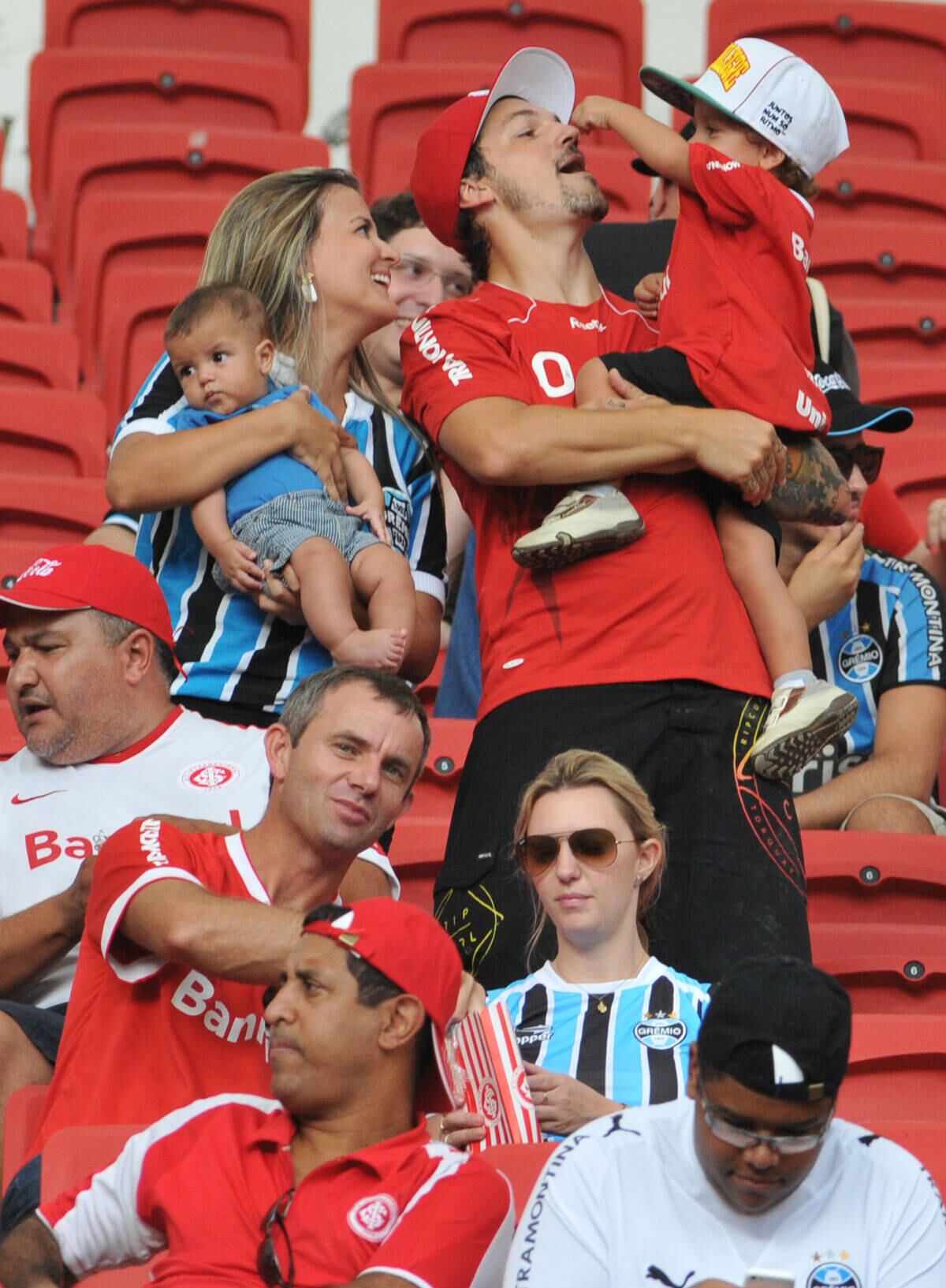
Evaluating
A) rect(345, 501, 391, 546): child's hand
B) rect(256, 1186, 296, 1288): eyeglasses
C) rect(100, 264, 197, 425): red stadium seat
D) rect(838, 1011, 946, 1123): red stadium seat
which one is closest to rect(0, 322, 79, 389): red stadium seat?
rect(100, 264, 197, 425): red stadium seat

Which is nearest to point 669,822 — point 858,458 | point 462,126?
point 462,126

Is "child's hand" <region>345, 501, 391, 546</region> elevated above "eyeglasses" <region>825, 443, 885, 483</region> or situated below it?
above

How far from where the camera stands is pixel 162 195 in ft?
17.5

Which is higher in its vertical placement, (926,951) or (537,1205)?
(537,1205)

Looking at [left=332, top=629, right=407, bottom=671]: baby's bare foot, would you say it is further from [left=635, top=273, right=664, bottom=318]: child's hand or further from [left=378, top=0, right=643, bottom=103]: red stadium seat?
[left=378, top=0, right=643, bottom=103]: red stadium seat

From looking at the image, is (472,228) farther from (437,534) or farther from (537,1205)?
(537,1205)

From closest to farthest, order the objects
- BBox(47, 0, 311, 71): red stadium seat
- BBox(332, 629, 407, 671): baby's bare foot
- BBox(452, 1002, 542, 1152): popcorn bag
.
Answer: BBox(452, 1002, 542, 1152): popcorn bag, BBox(332, 629, 407, 671): baby's bare foot, BBox(47, 0, 311, 71): red stadium seat

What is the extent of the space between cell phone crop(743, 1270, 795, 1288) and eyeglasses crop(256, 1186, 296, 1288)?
45 cm

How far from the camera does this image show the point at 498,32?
620 cm

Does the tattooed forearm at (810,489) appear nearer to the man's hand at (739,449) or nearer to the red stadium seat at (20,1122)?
the man's hand at (739,449)

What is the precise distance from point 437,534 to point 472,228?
1.79 ft

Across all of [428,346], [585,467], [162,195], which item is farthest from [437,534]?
[162,195]

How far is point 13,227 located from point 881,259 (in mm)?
2252

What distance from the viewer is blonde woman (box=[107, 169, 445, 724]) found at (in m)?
3.37
